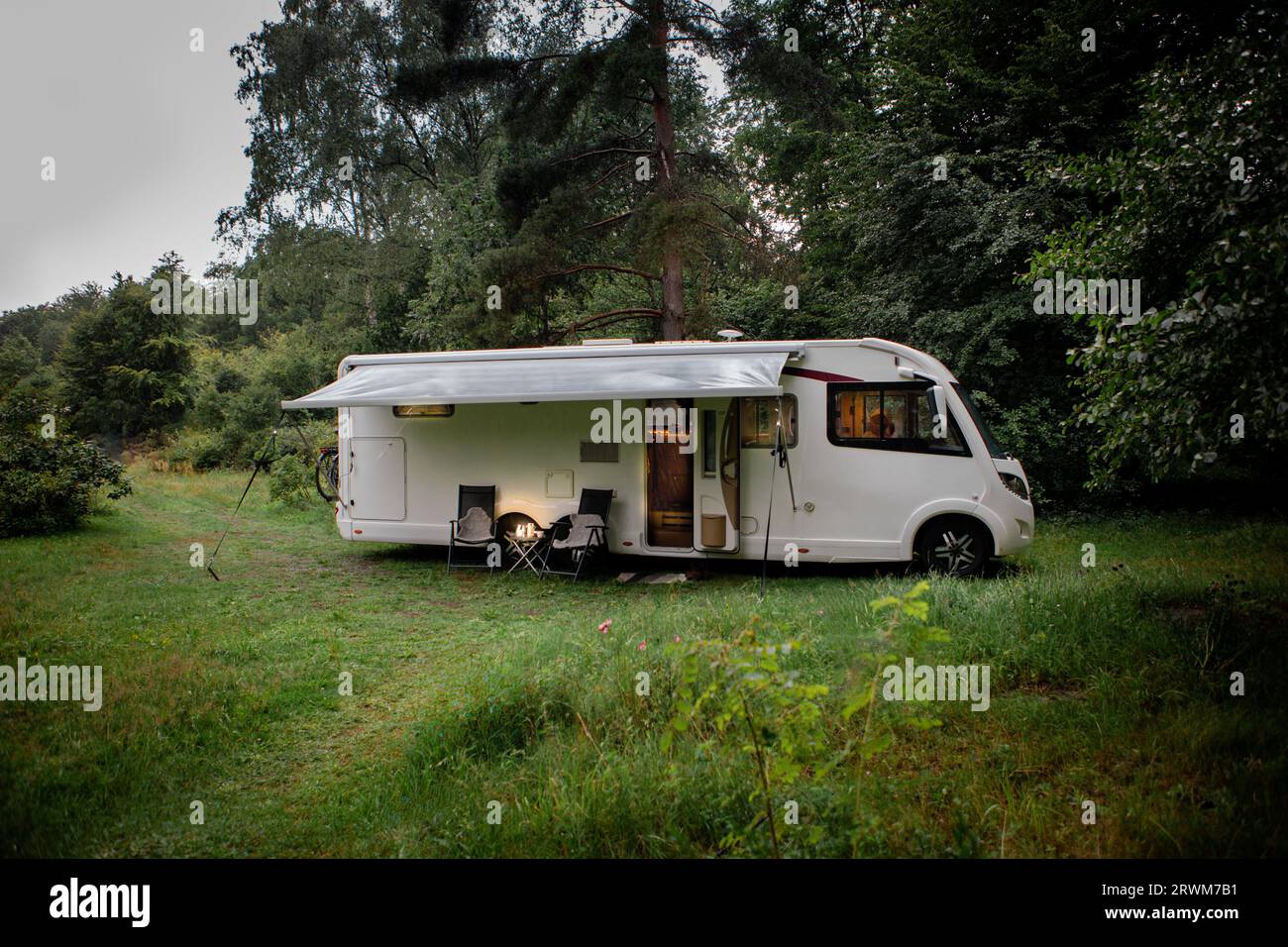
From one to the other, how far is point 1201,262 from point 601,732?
469cm

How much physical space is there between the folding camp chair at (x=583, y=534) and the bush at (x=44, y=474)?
7814 mm

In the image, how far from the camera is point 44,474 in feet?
36.1

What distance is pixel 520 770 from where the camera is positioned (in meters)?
3.56

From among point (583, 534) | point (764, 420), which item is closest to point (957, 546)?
point (764, 420)

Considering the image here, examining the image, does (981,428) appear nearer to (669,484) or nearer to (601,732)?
(669,484)

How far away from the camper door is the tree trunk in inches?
198

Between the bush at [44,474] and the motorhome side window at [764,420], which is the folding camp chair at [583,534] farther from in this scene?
the bush at [44,474]

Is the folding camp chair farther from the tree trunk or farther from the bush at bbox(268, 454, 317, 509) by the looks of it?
the bush at bbox(268, 454, 317, 509)

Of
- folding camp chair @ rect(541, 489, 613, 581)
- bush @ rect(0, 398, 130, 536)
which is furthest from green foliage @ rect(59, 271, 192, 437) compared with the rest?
folding camp chair @ rect(541, 489, 613, 581)

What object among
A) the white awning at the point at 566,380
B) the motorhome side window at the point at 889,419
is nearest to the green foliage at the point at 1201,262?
the motorhome side window at the point at 889,419

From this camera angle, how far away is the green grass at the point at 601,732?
2.94m

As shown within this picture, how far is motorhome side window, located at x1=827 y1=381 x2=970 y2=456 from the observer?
7941 millimetres
